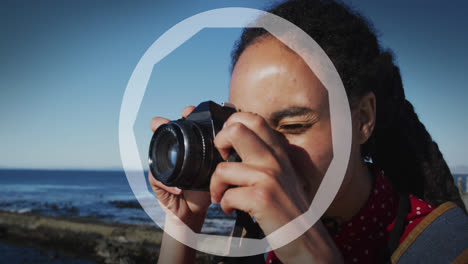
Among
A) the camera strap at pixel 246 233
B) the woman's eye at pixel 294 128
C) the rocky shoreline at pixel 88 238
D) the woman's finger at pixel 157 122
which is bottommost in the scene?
the rocky shoreline at pixel 88 238

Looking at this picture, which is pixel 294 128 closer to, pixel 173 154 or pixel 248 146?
pixel 248 146

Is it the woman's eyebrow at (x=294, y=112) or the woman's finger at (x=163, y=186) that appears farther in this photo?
the woman's finger at (x=163, y=186)

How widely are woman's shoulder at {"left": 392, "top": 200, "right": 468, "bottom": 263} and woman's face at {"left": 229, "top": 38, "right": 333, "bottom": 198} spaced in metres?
0.34

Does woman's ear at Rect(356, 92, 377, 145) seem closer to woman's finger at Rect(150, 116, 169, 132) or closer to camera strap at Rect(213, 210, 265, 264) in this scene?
camera strap at Rect(213, 210, 265, 264)

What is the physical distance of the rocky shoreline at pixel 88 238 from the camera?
646 centimetres

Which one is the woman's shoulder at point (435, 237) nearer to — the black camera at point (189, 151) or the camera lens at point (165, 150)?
the black camera at point (189, 151)

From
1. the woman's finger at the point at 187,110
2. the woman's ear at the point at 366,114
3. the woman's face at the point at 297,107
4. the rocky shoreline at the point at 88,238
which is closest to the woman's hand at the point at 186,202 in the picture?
the woman's finger at the point at 187,110

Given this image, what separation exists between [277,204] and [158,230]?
683cm

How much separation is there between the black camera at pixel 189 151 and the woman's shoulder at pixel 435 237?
62 cm

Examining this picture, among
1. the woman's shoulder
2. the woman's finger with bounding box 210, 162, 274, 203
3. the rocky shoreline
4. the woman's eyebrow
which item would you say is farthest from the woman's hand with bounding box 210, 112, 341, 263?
the rocky shoreline

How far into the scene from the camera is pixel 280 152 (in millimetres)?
835

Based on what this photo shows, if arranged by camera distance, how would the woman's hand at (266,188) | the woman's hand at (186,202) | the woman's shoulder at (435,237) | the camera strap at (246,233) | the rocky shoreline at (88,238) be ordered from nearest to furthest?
the woman's hand at (266,188) → the woman's shoulder at (435,237) → the camera strap at (246,233) → the woman's hand at (186,202) → the rocky shoreline at (88,238)

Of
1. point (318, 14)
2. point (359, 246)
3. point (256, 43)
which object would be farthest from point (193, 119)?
point (359, 246)

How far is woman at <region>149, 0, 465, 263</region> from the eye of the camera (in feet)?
2.63
